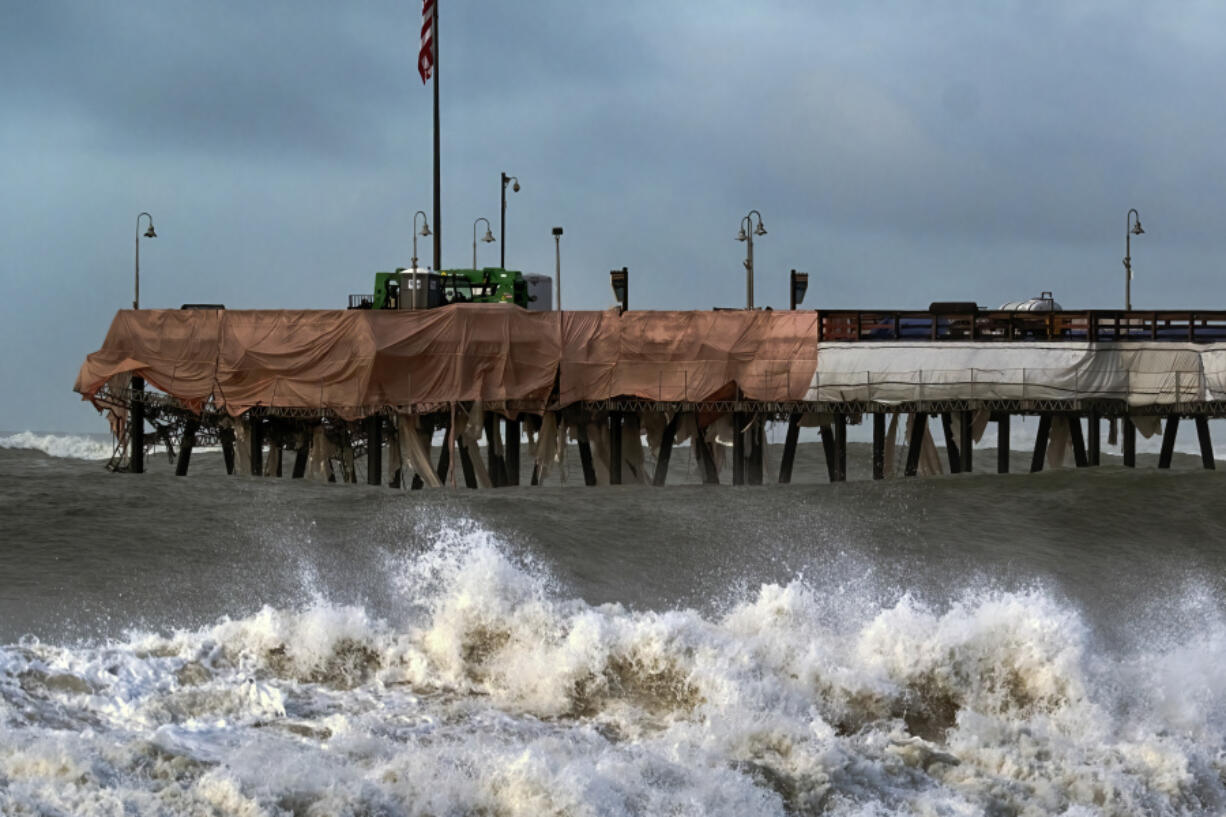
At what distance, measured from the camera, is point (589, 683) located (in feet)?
48.4

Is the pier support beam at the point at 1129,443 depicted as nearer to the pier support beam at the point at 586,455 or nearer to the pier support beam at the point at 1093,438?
the pier support beam at the point at 1093,438

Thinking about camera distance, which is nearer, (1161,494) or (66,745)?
(66,745)

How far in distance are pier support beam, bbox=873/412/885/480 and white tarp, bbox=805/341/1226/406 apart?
2.38 ft

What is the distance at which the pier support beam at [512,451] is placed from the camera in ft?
137

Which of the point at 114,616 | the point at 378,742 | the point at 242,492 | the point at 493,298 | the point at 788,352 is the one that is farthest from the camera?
the point at 493,298

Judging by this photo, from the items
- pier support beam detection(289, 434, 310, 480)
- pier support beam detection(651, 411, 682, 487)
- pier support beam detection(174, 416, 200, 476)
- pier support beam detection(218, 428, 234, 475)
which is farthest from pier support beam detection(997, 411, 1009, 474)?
pier support beam detection(174, 416, 200, 476)

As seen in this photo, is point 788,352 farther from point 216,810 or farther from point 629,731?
point 216,810

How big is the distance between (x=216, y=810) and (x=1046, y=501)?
22752 mm

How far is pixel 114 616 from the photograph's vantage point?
17.6 meters

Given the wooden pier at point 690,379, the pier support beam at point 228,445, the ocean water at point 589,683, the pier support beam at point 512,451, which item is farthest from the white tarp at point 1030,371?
the pier support beam at point 228,445

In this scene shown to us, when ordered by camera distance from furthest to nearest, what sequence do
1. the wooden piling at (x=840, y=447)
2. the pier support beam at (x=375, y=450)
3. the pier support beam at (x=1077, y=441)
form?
the pier support beam at (x=1077, y=441) < the pier support beam at (x=375, y=450) < the wooden piling at (x=840, y=447)

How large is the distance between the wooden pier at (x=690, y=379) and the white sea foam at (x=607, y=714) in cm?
2228

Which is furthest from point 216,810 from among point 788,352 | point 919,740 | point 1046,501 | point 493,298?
point 493,298

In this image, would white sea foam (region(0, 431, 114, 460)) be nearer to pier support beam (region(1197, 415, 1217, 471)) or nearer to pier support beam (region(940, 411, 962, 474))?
pier support beam (region(940, 411, 962, 474))
